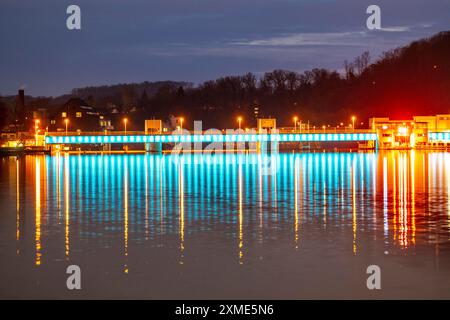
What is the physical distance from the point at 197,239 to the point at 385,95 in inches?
6310

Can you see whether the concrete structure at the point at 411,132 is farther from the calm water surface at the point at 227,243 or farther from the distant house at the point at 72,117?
the calm water surface at the point at 227,243

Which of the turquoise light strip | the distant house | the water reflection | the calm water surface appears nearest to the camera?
the calm water surface

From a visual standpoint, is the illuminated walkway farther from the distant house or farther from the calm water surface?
the calm water surface

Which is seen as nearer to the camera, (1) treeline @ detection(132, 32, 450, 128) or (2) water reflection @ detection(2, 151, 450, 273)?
(2) water reflection @ detection(2, 151, 450, 273)

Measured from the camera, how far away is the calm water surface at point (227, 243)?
50.0ft

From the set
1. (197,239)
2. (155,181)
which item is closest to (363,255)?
(197,239)

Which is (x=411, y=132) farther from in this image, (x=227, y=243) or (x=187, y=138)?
(x=227, y=243)

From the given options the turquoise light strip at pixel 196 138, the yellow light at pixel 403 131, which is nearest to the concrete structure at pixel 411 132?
the yellow light at pixel 403 131

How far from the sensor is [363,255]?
18188 millimetres

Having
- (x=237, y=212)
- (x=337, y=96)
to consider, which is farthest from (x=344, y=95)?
(x=237, y=212)

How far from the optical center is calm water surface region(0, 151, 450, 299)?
1525 cm

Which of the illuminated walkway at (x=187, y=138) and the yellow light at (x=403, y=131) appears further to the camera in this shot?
the yellow light at (x=403, y=131)

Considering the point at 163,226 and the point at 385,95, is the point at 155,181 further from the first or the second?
the point at 385,95

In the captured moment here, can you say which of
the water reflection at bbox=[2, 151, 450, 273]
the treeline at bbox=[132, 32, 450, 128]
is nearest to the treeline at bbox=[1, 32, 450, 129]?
the treeline at bbox=[132, 32, 450, 128]
